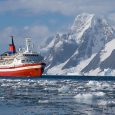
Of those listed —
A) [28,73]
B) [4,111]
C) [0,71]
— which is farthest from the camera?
[0,71]

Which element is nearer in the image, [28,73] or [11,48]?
[28,73]

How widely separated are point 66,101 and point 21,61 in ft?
296

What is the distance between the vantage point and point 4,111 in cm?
3475

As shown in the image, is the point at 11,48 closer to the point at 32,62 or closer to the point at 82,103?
the point at 32,62

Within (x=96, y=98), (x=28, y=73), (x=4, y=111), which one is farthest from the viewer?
(x=28, y=73)

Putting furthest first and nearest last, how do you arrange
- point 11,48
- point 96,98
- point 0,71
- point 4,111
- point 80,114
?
1. point 11,48
2. point 0,71
3. point 96,98
4. point 4,111
5. point 80,114

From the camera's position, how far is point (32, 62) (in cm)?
13212

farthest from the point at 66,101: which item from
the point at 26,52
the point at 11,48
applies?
the point at 11,48

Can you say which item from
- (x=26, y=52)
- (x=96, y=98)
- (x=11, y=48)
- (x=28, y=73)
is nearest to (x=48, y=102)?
(x=96, y=98)

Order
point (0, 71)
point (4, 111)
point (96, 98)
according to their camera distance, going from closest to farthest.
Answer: point (4, 111), point (96, 98), point (0, 71)

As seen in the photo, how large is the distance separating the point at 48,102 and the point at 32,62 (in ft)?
299

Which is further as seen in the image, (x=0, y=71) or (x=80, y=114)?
(x=0, y=71)

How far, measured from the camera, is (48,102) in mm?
41094

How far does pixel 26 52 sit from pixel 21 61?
7.13 m
